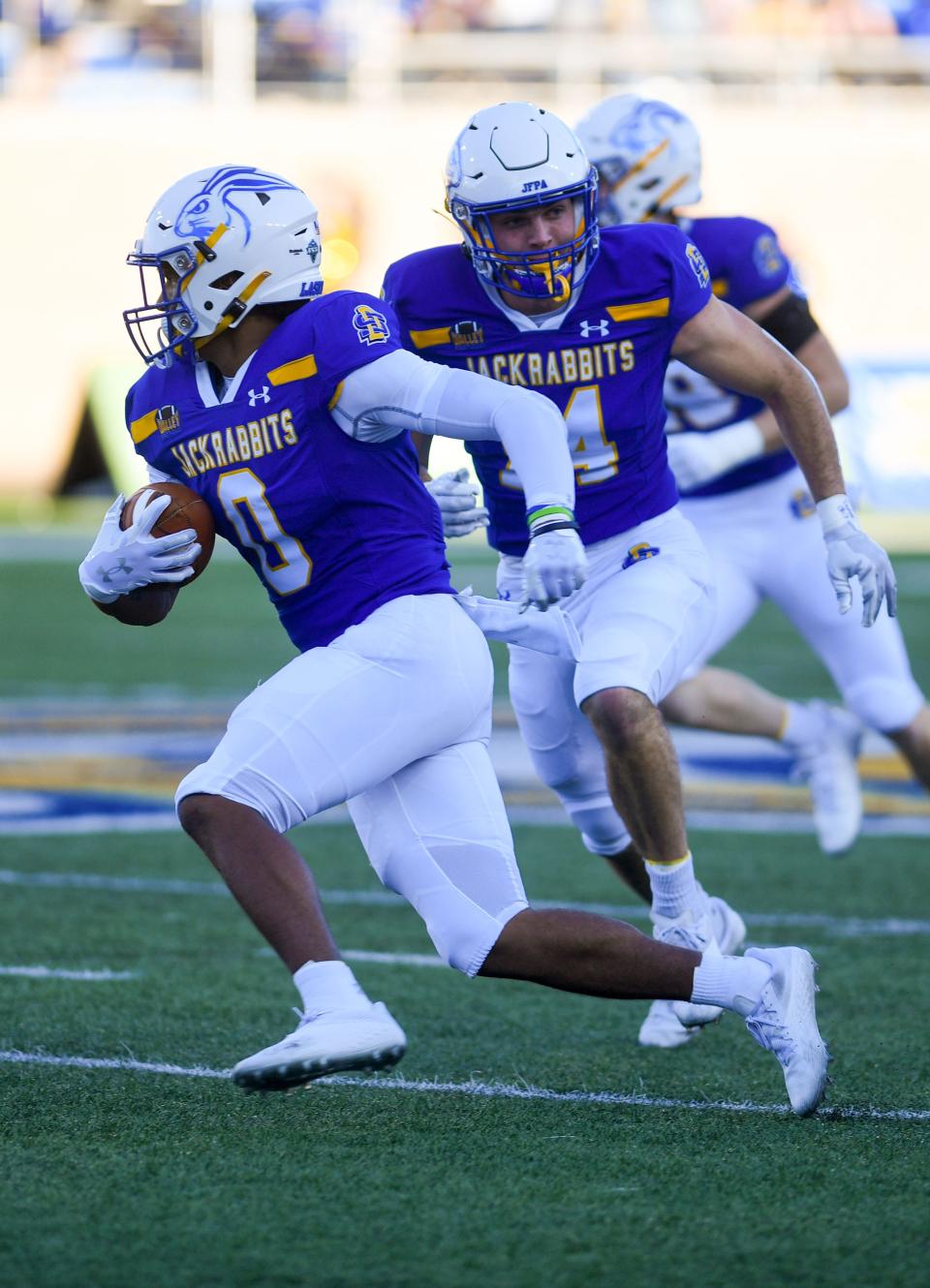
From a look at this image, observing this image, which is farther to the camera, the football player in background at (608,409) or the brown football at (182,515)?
the football player in background at (608,409)

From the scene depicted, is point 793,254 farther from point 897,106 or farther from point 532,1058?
point 532,1058

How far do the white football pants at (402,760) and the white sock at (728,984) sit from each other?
348 millimetres

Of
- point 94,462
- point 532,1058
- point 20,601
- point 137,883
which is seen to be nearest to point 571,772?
point 532,1058

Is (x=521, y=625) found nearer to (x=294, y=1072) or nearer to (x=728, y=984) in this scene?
(x=728, y=984)

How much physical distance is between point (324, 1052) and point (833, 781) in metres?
3.23

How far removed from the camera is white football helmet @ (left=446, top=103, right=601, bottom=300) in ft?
12.9

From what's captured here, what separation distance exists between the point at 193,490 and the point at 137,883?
7.98 ft

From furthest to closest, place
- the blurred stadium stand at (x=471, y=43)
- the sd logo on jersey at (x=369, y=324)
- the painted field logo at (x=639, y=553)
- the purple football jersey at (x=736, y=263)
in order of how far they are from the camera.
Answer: the blurred stadium stand at (x=471, y=43) < the purple football jersey at (x=736, y=263) < the painted field logo at (x=639, y=553) < the sd logo on jersey at (x=369, y=324)

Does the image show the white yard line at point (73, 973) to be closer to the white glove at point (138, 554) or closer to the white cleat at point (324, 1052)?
the white glove at point (138, 554)

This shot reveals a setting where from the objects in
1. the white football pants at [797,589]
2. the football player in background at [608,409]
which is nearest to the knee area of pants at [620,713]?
the football player in background at [608,409]

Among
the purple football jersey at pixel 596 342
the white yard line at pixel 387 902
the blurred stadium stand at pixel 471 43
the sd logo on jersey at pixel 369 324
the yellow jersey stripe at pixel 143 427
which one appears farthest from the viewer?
the blurred stadium stand at pixel 471 43

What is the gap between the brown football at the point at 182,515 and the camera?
11.4 ft

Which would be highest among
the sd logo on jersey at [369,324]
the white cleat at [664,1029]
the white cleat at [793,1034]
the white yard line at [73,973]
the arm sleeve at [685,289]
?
the sd logo on jersey at [369,324]

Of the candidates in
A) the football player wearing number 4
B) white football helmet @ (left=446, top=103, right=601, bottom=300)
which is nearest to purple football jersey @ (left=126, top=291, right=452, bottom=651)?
white football helmet @ (left=446, top=103, right=601, bottom=300)
